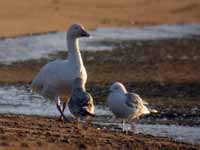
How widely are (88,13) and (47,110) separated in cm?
2209

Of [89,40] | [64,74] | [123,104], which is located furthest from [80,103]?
[89,40]

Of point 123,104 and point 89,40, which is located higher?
point 89,40

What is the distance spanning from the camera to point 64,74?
13695mm

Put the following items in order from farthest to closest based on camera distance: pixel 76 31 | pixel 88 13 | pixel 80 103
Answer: pixel 88 13, pixel 76 31, pixel 80 103

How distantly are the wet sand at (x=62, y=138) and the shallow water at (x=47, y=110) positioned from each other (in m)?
2.32

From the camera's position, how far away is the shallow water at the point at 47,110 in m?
15.3

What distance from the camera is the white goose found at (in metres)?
13.6

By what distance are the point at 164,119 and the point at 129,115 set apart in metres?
2.78

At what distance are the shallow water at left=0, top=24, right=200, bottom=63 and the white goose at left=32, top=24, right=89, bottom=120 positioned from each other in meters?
11.7

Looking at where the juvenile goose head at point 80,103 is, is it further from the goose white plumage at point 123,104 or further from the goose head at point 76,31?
the goose white plumage at point 123,104

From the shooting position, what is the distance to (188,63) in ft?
83.9

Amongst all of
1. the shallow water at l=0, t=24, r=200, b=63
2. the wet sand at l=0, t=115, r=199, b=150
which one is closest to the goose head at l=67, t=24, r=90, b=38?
the wet sand at l=0, t=115, r=199, b=150

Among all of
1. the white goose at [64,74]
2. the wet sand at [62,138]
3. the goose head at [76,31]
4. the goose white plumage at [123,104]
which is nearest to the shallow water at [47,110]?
the goose white plumage at [123,104]

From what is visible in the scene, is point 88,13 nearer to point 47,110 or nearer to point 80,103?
point 47,110
